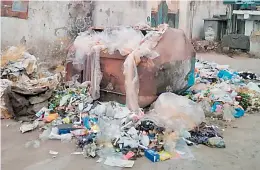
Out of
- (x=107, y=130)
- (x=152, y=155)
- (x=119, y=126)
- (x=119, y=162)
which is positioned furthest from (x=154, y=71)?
(x=119, y=162)

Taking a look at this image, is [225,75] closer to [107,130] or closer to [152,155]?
[107,130]

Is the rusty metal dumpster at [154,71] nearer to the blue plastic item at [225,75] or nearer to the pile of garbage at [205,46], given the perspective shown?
the blue plastic item at [225,75]

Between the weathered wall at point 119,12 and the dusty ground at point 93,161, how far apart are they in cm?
494

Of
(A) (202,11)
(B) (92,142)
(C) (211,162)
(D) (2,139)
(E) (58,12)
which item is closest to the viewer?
(C) (211,162)

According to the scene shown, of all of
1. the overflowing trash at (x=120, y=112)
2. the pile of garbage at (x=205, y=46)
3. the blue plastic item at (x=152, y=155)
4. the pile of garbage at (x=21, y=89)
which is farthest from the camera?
the pile of garbage at (x=205, y=46)

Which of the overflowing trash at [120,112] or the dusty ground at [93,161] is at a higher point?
the overflowing trash at [120,112]

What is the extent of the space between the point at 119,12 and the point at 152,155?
6.61 m

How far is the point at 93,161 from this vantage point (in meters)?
3.51

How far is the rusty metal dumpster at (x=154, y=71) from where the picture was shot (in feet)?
16.1

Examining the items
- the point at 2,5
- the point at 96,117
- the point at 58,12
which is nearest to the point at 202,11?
the point at 58,12

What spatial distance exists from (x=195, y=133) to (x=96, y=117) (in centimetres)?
134

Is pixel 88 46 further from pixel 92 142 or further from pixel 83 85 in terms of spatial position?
pixel 92 142

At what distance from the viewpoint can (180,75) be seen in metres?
5.44

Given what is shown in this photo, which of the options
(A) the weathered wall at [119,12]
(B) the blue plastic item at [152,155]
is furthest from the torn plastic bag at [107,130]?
(A) the weathered wall at [119,12]
